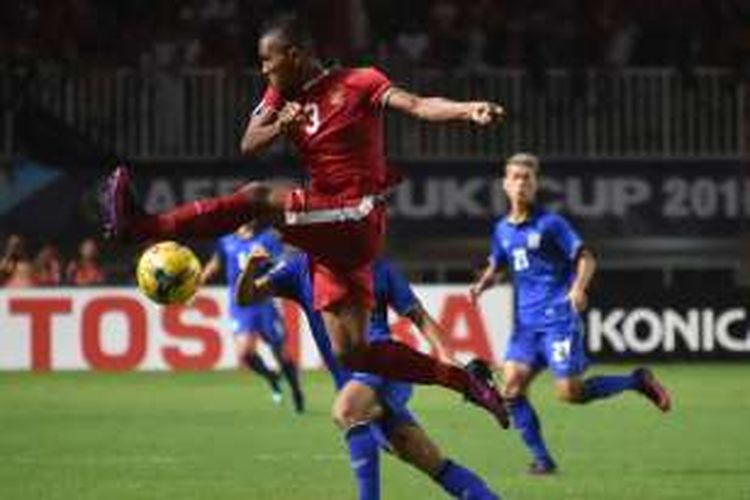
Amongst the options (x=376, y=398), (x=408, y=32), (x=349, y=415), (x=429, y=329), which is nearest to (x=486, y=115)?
(x=376, y=398)

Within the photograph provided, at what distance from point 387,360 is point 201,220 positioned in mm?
1049

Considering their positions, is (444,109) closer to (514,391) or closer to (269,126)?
(269,126)

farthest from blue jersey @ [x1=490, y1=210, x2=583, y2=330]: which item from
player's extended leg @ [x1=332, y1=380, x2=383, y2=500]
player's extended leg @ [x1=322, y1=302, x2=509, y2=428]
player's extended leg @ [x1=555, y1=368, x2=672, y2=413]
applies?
player's extended leg @ [x1=322, y1=302, x2=509, y2=428]

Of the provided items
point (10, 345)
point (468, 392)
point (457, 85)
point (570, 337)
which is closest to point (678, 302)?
point (457, 85)

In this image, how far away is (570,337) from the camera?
13664 millimetres

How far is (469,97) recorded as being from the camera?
2403 centimetres

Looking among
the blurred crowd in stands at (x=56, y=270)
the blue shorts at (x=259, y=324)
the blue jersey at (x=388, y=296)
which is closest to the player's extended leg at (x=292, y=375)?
the blue shorts at (x=259, y=324)

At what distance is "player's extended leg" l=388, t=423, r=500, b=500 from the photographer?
930 centimetres

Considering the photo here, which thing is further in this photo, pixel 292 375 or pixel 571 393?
pixel 292 375

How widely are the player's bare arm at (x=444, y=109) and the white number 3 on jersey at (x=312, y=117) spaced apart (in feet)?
0.99

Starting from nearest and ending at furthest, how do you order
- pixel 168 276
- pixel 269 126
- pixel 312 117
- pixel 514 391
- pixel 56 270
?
pixel 269 126 < pixel 312 117 < pixel 168 276 < pixel 514 391 < pixel 56 270

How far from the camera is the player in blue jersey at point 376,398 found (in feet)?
30.8

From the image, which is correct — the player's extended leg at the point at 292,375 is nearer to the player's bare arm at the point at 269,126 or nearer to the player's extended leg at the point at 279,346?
the player's extended leg at the point at 279,346

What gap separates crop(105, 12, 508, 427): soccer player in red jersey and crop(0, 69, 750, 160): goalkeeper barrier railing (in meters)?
14.5
